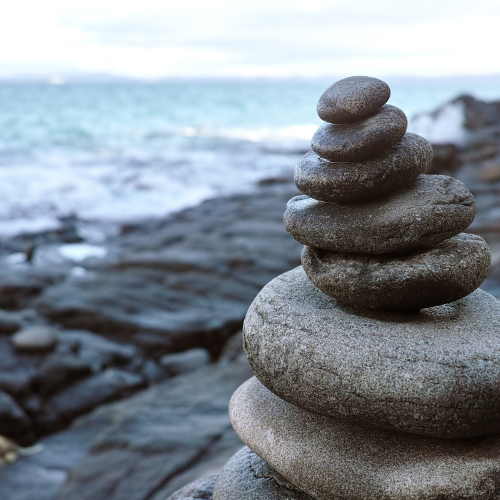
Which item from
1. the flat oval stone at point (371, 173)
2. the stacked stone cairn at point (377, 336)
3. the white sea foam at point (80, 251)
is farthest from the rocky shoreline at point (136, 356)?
the flat oval stone at point (371, 173)

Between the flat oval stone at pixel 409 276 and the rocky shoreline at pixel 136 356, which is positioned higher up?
the flat oval stone at pixel 409 276

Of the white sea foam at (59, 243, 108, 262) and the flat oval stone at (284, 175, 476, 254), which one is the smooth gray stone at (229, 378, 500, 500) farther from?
the white sea foam at (59, 243, 108, 262)

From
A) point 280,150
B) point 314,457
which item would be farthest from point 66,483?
point 280,150

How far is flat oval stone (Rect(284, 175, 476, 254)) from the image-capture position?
80.3 inches

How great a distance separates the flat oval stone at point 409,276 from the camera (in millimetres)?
2039

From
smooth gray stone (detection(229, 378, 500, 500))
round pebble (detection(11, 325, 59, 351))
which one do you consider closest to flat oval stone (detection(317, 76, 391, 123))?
smooth gray stone (detection(229, 378, 500, 500))

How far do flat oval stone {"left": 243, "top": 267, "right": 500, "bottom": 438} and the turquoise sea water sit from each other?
10837 mm

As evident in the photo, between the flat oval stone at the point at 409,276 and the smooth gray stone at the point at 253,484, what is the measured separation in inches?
30.5

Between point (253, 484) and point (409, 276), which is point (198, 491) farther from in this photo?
point (409, 276)

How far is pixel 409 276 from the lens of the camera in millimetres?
2023

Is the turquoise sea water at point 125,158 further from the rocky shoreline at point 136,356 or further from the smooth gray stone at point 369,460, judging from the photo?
the smooth gray stone at point 369,460

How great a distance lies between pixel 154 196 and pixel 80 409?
10051 mm

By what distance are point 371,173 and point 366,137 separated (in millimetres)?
126

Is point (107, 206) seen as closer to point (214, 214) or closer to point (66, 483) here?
point (214, 214)
